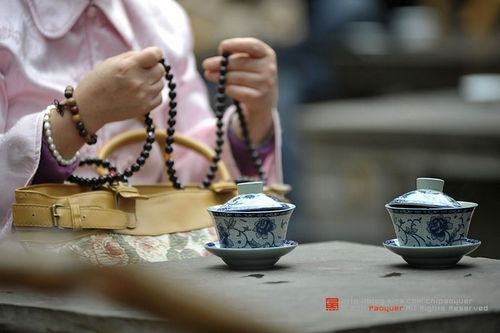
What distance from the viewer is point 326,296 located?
1.68 metres

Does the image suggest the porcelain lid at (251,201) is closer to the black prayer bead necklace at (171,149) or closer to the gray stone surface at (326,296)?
the gray stone surface at (326,296)

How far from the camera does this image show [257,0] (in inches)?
295

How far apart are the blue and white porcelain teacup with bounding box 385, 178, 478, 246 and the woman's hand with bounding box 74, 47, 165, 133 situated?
1.95 ft

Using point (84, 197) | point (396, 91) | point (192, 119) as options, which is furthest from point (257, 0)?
point (84, 197)

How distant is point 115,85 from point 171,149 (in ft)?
0.82

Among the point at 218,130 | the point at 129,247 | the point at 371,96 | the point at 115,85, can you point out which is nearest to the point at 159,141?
the point at 218,130

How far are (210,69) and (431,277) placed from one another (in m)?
0.98

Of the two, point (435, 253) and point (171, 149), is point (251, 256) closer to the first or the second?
point (435, 253)

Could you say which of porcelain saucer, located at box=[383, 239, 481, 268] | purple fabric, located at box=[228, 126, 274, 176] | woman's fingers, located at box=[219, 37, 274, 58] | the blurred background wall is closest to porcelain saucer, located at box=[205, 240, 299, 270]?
porcelain saucer, located at box=[383, 239, 481, 268]

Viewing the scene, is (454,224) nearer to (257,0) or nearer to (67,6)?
(67,6)

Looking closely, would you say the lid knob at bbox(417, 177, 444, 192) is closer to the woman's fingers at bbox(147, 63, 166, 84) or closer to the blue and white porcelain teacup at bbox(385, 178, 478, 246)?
the blue and white porcelain teacup at bbox(385, 178, 478, 246)

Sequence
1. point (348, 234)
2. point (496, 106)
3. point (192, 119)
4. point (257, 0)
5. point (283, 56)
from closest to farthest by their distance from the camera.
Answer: point (192, 119)
point (283, 56)
point (348, 234)
point (496, 106)
point (257, 0)

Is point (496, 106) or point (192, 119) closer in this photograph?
point (192, 119)

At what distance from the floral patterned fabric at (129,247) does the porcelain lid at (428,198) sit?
48cm
